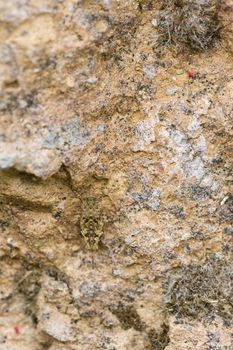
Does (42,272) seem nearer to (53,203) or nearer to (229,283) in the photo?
(53,203)

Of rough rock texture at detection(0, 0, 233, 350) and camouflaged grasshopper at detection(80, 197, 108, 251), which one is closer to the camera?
rough rock texture at detection(0, 0, 233, 350)

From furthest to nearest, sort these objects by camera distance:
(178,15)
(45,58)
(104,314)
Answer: (104,314) → (178,15) → (45,58)

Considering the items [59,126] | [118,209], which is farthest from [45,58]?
[118,209]

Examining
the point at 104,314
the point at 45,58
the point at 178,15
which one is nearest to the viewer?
the point at 45,58

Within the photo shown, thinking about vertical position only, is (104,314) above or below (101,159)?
below

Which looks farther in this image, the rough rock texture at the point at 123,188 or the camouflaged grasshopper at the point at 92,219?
the camouflaged grasshopper at the point at 92,219

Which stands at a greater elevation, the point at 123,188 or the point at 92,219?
the point at 123,188

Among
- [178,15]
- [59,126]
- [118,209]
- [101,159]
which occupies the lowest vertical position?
[118,209]

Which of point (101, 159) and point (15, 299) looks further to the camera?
point (15, 299)
